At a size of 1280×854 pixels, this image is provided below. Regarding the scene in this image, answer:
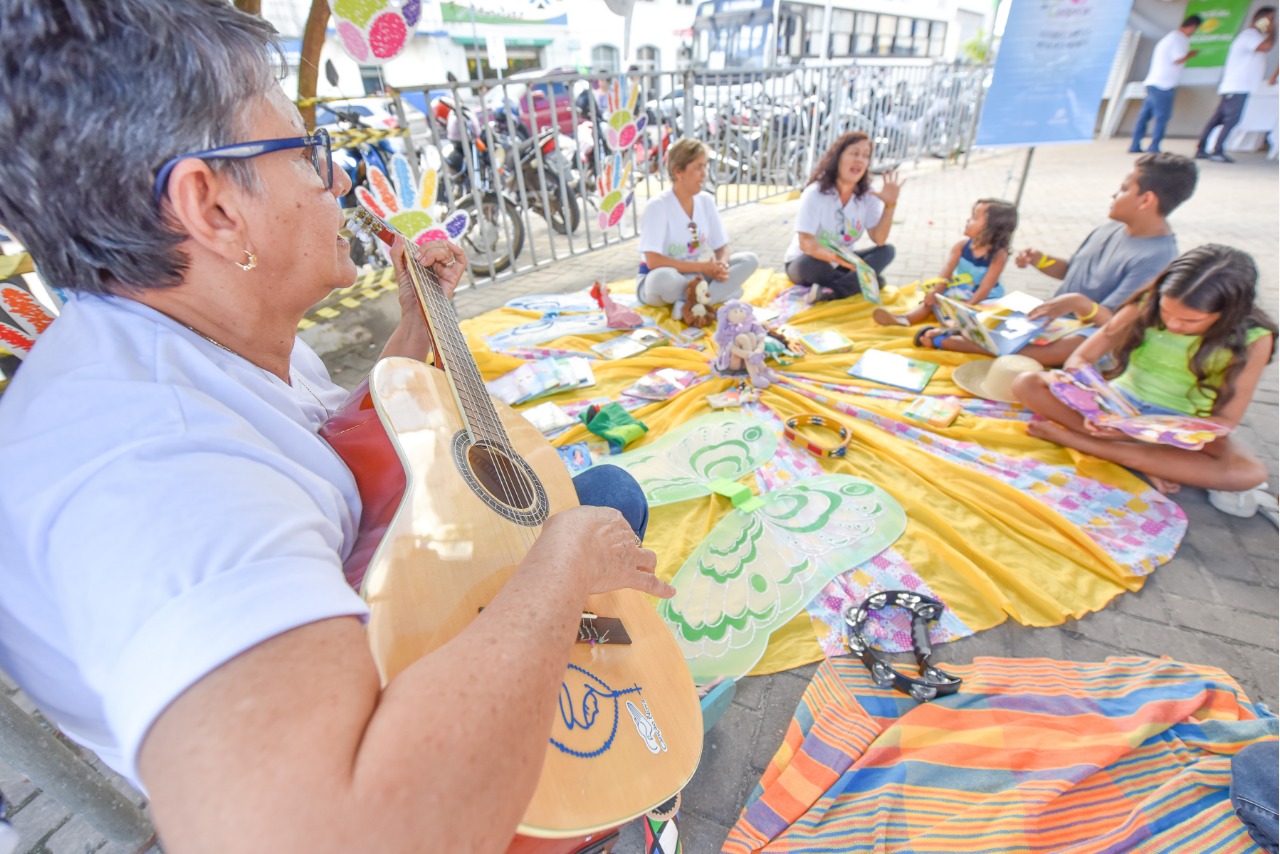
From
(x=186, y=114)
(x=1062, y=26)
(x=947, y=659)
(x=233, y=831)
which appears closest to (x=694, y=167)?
(x=1062, y=26)

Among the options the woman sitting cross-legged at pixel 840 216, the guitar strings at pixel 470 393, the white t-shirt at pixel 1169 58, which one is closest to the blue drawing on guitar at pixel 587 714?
the guitar strings at pixel 470 393

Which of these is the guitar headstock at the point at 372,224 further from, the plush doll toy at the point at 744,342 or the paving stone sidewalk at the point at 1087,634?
the plush doll toy at the point at 744,342

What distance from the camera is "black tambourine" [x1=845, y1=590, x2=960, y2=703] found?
175cm

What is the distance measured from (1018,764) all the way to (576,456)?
2.09m

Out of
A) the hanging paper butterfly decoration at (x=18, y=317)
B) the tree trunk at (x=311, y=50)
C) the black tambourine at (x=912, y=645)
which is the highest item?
the tree trunk at (x=311, y=50)

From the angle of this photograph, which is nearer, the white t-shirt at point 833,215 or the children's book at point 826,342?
the children's book at point 826,342

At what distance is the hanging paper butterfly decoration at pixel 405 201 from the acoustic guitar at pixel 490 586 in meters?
2.40

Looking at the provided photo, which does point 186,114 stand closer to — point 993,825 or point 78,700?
point 78,700

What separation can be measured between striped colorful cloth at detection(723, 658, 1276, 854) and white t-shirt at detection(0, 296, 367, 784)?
4.52 ft

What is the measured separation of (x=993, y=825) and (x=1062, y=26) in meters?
5.24

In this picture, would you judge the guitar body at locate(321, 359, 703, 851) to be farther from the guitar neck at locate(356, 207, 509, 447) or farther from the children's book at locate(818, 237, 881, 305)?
the children's book at locate(818, 237, 881, 305)

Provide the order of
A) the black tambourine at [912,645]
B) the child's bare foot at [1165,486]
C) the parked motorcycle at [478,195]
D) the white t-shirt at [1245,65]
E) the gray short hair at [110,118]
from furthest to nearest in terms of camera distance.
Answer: the white t-shirt at [1245,65] → the parked motorcycle at [478,195] → the child's bare foot at [1165,486] → the black tambourine at [912,645] → the gray short hair at [110,118]

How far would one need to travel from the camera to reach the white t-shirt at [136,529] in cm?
53

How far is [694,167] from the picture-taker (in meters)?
4.16
